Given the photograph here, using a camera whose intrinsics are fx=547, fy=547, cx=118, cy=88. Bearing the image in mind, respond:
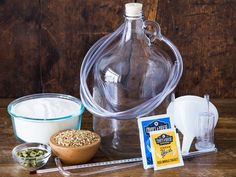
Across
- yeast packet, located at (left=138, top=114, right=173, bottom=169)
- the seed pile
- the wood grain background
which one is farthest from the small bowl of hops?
the wood grain background

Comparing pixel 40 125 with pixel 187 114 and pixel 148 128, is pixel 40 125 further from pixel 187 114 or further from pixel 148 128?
pixel 187 114

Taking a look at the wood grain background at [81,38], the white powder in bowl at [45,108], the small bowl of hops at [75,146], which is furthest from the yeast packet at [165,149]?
the wood grain background at [81,38]

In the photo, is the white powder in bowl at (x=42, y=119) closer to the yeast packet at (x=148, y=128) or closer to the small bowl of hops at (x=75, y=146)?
the small bowl of hops at (x=75, y=146)

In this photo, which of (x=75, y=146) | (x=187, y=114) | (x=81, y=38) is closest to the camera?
(x=75, y=146)

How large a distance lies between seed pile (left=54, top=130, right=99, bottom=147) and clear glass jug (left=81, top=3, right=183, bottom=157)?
0.26 feet

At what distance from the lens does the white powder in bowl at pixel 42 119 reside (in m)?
1.47

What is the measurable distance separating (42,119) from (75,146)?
136mm

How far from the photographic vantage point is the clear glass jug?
148cm

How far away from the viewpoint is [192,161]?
144cm

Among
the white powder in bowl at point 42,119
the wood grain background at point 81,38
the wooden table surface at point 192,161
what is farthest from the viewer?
the wood grain background at point 81,38

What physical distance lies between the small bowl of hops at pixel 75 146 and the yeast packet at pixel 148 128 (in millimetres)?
115

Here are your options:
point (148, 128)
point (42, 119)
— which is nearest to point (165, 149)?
point (148, 128)

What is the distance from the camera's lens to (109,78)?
1.50 meters

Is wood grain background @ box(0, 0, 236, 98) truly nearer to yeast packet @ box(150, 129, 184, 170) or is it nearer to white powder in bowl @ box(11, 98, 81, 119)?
white powder in bowl @ box(11, 98, 81, 119)
